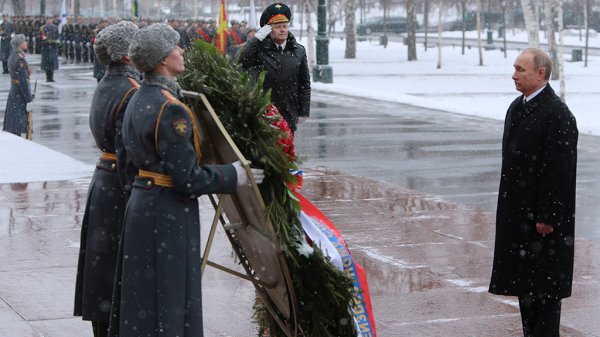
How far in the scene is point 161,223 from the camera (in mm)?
4859

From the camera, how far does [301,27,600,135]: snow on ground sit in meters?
23.3

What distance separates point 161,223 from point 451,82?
27.8m

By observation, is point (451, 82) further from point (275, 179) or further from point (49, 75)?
point (275, 179)

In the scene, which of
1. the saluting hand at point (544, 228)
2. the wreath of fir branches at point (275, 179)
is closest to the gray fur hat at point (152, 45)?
the wreath of fir branches at point (275, 179)

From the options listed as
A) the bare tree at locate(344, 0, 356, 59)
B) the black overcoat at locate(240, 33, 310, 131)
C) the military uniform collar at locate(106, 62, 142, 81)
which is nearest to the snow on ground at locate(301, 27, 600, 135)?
the bare tree at locate(344, 0, 356, 59)

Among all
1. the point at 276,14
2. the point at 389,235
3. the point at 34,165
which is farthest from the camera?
the point at 34,165

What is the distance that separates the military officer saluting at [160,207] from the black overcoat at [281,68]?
4228 millimetres

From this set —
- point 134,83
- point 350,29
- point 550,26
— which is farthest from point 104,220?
point 350,29

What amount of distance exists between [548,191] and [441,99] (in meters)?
20.0

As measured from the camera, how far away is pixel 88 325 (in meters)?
6.84

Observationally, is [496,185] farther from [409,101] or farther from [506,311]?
[409,101]

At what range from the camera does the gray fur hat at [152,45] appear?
4863mm

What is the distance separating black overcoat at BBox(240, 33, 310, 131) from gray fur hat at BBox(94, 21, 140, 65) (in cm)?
328

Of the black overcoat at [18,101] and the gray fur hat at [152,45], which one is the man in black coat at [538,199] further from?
the black overcoat at [18,101]
